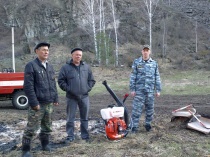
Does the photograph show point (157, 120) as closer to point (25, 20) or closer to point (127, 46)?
point (127, 46)

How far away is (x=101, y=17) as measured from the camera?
29.4 meters

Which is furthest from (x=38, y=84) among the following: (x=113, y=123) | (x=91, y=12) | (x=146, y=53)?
(x=91, y=12)

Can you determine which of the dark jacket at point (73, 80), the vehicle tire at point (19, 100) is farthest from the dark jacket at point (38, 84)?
the vehicle tire at point (19, 100)

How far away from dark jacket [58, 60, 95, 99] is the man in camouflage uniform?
3.67 feet

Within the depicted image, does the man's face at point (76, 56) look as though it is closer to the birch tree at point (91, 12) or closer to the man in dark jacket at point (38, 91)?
the man in dark jacket at point (38, 91)

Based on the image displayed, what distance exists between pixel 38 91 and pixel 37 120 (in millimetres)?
462

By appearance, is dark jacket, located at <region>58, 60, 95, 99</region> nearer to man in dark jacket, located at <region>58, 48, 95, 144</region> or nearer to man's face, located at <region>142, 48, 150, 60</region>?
man in dark jacket, located at <region>58, 48, 95, 144</region>

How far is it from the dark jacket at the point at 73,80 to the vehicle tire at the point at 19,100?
4388 mm

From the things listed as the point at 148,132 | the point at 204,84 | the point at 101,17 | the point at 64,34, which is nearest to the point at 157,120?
the point at 148,132

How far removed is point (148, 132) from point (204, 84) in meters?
9.43

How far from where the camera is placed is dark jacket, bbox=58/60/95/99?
18.4 feet

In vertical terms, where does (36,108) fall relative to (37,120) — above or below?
above

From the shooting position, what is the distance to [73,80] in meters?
5.60

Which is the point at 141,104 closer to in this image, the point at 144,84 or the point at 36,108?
the point at 144,84
